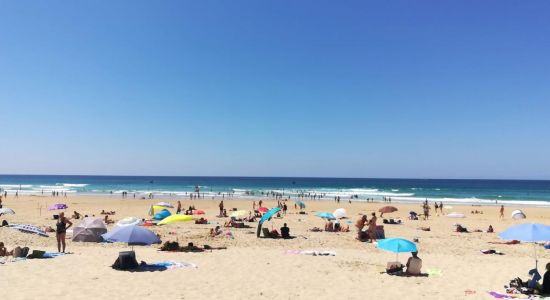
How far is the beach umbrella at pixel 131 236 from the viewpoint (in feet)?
40.9

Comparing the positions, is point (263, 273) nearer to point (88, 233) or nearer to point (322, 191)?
point (88, 233)

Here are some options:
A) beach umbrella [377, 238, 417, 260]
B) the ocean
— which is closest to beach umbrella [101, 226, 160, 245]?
beach umbrella [377, 238, 417, 260]

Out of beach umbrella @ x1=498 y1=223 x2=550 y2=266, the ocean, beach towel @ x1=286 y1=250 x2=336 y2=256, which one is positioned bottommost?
the ocean

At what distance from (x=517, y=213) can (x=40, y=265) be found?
3435 cm

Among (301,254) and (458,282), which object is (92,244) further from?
(458,282)

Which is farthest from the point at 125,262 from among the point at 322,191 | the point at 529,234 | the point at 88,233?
the point at 322,191

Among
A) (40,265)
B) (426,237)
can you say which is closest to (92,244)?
(40,265)

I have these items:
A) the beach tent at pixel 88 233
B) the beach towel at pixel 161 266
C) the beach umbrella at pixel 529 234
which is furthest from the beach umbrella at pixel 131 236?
the beach umbrella at pixel 529 234

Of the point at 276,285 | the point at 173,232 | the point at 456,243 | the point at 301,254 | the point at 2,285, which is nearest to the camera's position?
the point at 2,285

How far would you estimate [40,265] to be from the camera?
1282 cm

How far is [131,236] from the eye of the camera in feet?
41.1

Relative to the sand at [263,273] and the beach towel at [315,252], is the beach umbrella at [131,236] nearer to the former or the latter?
the sand at [263,273]

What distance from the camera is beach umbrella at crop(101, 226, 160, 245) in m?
12.5

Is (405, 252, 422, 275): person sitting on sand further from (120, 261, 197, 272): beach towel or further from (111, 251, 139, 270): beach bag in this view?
(111, 251, 139, 270): beach bag
